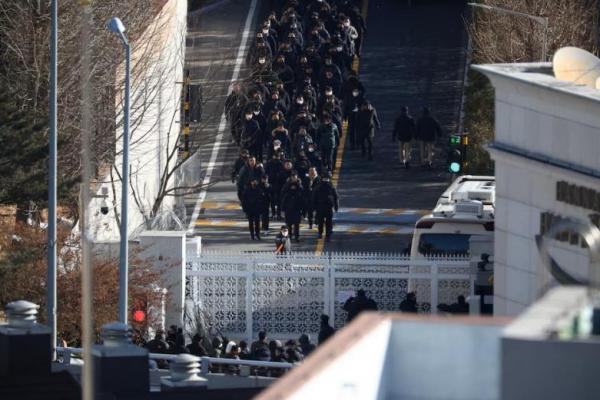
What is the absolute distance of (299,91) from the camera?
166ft

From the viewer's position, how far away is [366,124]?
49.8 m

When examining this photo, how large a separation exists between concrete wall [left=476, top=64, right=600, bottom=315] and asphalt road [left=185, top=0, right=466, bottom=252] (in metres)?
15.3

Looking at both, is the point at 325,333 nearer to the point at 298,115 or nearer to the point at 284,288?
the point at 284,288

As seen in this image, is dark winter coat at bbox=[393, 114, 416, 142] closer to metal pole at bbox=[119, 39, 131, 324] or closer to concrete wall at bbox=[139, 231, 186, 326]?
concrete wall at bbox=[139, 231, 186, 326]

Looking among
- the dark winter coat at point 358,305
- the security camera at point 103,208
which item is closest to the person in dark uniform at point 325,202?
the security camera at point 103,208

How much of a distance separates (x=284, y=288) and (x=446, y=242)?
9.03 ft

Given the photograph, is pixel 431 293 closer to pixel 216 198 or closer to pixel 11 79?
pixel 11 79

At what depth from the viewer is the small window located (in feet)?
118

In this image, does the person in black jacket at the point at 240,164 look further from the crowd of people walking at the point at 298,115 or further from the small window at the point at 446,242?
the small window at the point at 446,242

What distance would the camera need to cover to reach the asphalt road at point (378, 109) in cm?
4459

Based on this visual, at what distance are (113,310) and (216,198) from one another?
52.6 ft

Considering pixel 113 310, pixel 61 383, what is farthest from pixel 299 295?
pixel 61 383

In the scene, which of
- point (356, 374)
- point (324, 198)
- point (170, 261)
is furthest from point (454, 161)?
point (356, 374)

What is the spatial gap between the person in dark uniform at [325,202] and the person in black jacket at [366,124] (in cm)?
665
